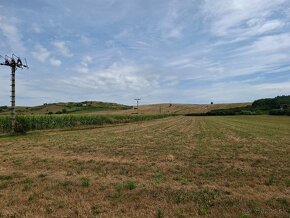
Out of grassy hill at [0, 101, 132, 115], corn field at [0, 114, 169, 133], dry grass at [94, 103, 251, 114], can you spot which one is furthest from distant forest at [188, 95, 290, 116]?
corn field at [0, 114, 169, 133]

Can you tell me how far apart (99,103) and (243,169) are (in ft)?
486

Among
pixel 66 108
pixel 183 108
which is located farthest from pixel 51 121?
pixel 183 108

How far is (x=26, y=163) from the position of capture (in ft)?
47.8

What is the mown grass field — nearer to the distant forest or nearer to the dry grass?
the distant forest

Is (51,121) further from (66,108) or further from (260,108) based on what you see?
(260,108)

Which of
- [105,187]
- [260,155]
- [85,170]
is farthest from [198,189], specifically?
[260,155]

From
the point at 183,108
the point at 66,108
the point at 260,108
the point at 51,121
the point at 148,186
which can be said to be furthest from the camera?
the point at 183,108

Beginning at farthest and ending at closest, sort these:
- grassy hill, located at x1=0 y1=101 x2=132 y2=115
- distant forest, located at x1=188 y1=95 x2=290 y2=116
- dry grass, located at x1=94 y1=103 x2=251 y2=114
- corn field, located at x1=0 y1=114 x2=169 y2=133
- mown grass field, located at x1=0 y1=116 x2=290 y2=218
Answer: dry grass, located at x1=94 y1=103 x2=251 y2=114 → distant forest, located at x1=188 y1=95 x2=290 y2=116 → grassy hill, located at x1=0 y1=101 x2=132 y2=115 → corn field, located at x1=0 y1=114 x2=169 y2=133 → mown grass field, located at x1=0 y1=116 x2=290 y2=218

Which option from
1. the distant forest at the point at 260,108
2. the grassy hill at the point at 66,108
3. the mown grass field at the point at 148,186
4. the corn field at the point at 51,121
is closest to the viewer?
the mown grass field at the point at 148,186

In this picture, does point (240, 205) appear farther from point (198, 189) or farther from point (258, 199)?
point (198, 189)

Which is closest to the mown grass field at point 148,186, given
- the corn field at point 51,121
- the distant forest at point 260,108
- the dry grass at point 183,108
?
the corn field at point 51,121

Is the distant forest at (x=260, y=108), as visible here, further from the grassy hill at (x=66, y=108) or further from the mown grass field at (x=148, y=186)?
the mown grass field at (x=148, y=186)

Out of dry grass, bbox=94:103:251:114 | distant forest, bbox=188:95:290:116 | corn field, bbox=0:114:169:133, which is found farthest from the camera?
dry grass, bbox=94:103:251:114

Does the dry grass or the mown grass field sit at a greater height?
the dry grass
